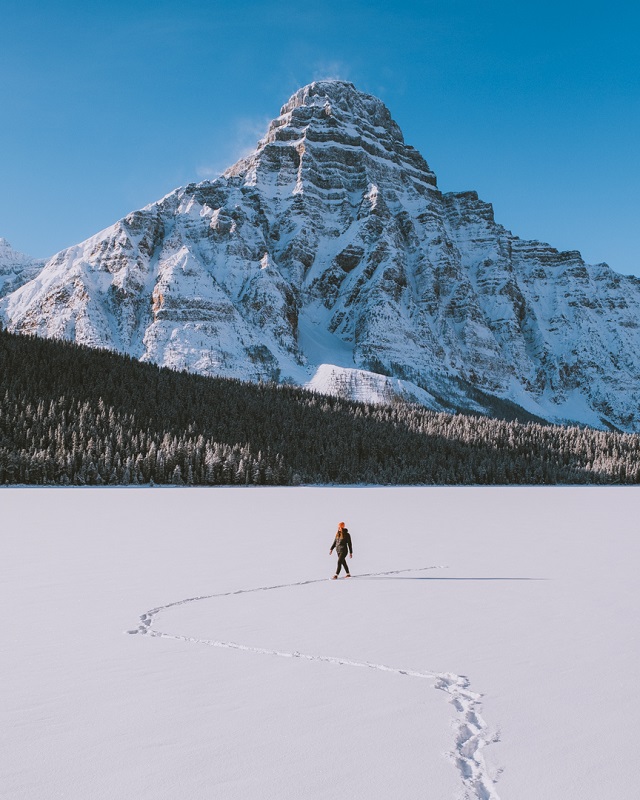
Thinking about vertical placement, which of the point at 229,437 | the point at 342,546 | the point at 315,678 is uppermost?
the point at 229,437

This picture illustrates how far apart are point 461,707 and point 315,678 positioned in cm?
261

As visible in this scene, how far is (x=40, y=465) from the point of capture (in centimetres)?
9438

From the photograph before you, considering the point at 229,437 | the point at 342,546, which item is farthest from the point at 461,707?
the point at 229,437

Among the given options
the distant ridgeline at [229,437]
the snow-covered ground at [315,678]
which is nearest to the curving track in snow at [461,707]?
the snow-covered ground at [315,678]

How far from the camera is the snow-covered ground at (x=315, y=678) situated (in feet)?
24.8

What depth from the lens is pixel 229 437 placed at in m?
130

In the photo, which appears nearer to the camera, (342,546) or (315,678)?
(315,678)

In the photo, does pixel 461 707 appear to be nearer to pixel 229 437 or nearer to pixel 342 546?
pixel 342 546

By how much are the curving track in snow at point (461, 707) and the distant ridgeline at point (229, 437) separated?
8790 centimetres

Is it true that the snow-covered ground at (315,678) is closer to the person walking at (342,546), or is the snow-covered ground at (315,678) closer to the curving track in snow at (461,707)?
the curving track in snow at (461,707)

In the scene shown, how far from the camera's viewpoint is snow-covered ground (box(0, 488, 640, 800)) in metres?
7.55

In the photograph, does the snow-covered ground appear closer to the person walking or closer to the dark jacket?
the person walking

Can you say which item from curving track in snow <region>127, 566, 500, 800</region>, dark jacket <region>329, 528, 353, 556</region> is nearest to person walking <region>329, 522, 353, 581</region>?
dark jacket <region>329, 528, 353, 556</region>

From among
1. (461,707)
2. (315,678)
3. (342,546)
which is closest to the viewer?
(461,707)
